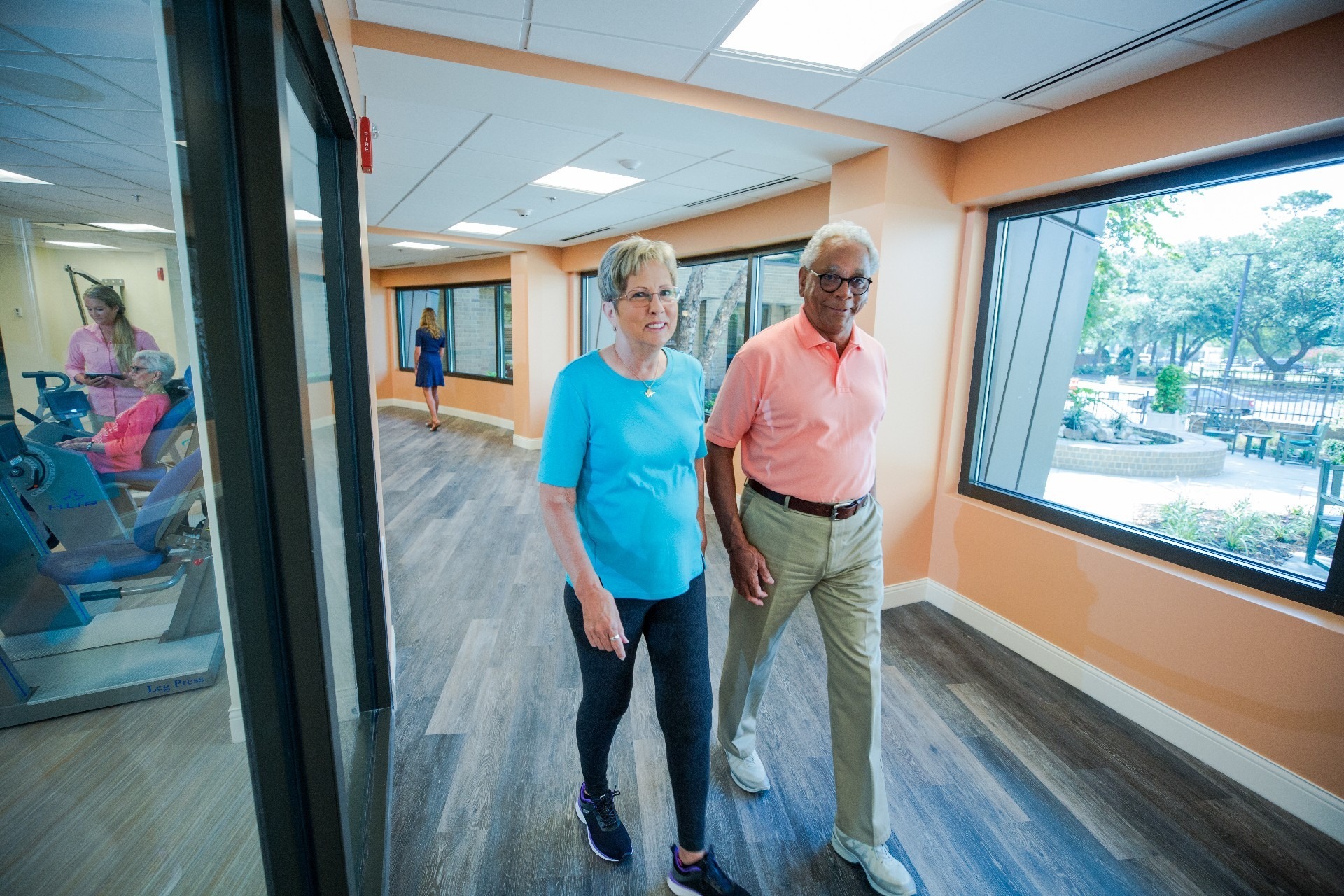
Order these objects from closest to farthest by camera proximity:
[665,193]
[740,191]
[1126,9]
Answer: [1126,9], [740,191], [665,193]

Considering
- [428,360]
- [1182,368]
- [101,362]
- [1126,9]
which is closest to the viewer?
[101,362]

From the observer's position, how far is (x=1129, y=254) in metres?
2.55

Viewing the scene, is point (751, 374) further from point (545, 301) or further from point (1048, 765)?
point (545, 301)

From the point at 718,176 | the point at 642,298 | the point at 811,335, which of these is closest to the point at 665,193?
the point at 718,176

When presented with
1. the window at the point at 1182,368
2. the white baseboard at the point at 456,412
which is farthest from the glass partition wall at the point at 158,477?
the white baseboard at the point at 456,412

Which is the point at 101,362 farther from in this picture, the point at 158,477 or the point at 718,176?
the point at 718,176

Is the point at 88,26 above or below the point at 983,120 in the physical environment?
below

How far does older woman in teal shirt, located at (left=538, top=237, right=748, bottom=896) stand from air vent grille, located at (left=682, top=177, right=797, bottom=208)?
2792 mm

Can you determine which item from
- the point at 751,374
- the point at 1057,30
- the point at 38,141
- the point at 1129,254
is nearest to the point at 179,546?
the point at 38,141

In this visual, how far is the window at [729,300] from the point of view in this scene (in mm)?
4977

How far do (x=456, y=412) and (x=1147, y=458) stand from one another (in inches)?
368

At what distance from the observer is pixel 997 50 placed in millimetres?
2004

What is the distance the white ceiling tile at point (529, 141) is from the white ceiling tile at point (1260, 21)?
2.37m

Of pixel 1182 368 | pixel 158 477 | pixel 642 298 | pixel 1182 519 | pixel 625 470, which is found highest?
pixel 642 298
